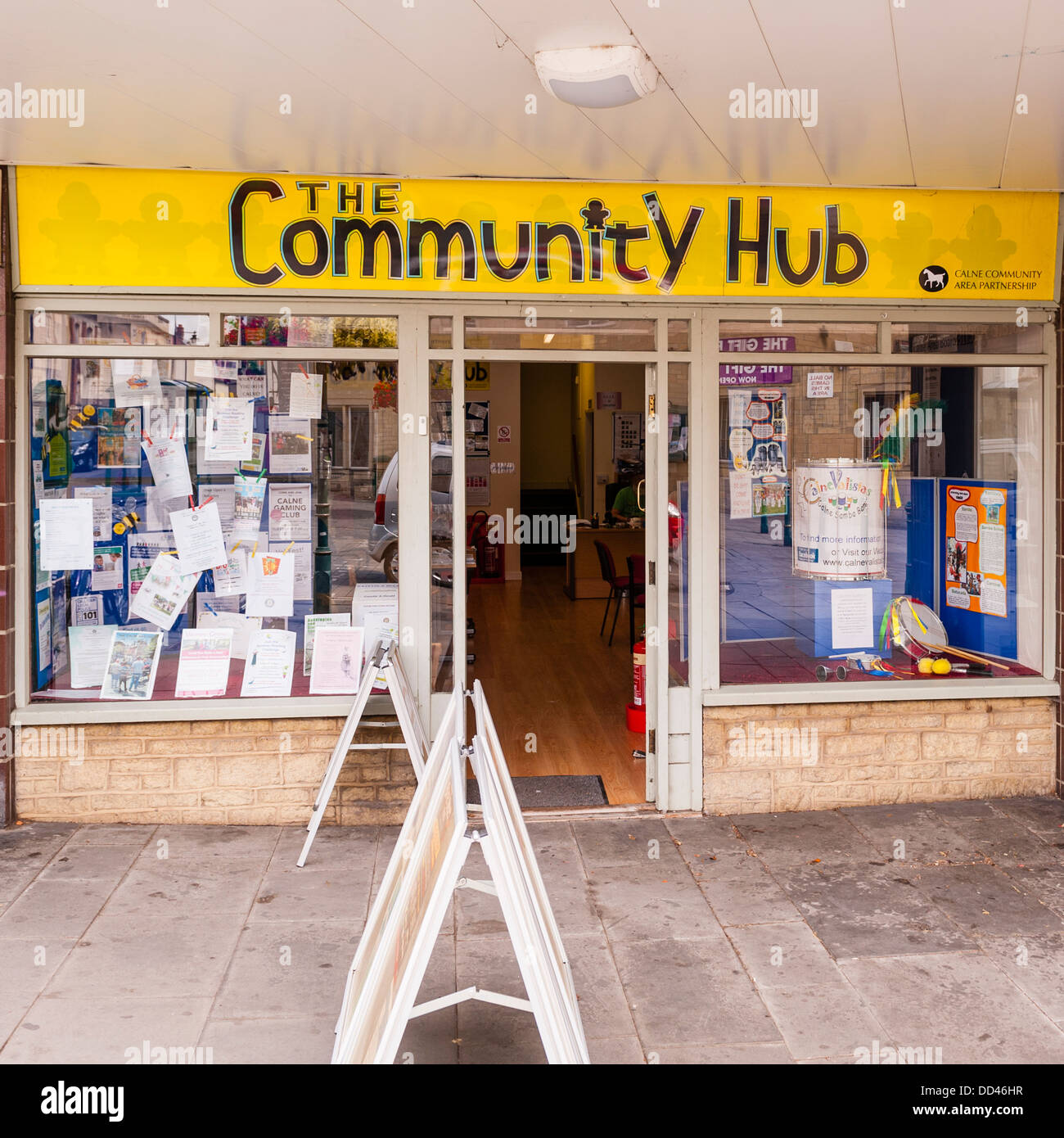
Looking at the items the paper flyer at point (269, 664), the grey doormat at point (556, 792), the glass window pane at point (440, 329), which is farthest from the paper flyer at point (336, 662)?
the glass window pane at point (440, 329)

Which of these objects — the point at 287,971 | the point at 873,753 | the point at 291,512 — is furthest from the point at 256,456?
the point at 873,753

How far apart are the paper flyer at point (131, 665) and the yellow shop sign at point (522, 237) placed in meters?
1.62

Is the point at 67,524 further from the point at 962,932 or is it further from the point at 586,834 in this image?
the point at 962,932

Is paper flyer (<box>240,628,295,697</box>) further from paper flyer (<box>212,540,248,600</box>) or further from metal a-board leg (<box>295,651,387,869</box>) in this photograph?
metal a-board leg (<box>295,651,387,869</box>)

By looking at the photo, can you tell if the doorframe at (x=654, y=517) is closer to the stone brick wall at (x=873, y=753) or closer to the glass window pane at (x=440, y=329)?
the glass window pane at (x=440, y=329)

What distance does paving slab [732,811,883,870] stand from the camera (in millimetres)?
4934

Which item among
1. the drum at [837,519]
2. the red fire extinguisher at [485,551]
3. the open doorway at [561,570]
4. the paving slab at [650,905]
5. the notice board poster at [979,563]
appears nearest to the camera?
the paving slab at [650,905]

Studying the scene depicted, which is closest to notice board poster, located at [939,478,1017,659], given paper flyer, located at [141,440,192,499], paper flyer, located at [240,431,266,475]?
paper flyer, located at [240,431,266,475]

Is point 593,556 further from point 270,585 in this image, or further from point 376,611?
point 270,585

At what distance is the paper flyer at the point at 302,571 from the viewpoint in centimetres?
544

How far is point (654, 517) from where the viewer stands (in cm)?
553

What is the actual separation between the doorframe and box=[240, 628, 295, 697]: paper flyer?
628 millimetres

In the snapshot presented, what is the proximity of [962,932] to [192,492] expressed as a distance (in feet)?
12.5

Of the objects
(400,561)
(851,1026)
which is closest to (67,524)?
(400,561)
